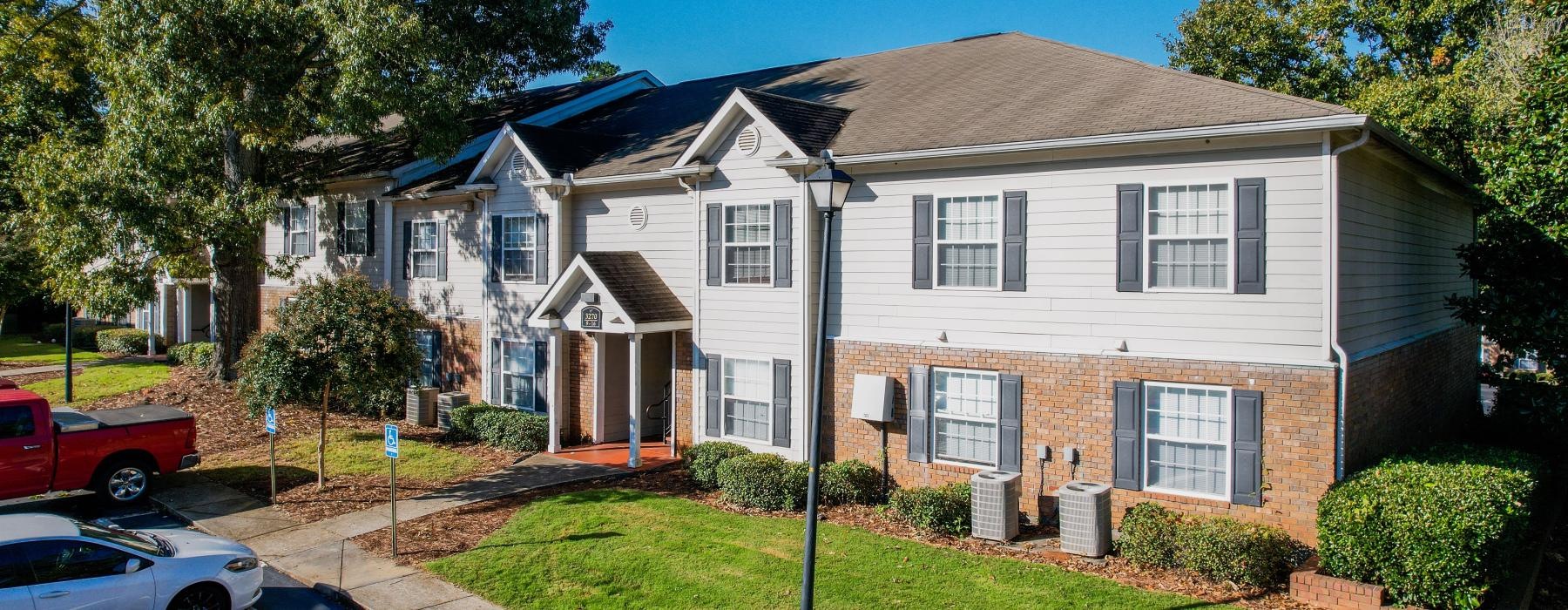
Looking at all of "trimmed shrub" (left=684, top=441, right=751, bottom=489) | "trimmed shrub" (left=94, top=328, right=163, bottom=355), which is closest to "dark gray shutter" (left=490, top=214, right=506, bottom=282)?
"trimmed shrub" (left=684, top=441, right=751, bottom=489)

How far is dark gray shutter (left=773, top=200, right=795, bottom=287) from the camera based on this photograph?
53.0 ft

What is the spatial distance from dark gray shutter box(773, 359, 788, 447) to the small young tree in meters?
6.46

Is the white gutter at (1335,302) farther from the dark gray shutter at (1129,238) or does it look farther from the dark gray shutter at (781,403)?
the dark gray shutter at (781,403)

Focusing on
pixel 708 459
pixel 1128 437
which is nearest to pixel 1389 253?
pixel 1128 437

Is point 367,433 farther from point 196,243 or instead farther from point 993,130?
point 993,130

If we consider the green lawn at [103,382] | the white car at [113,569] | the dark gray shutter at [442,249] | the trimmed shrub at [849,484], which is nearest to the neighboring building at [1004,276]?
the trimmed shrub at [849,484]

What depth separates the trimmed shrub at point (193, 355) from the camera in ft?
91.6

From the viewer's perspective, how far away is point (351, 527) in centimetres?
1411

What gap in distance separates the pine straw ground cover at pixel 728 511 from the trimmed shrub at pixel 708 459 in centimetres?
22

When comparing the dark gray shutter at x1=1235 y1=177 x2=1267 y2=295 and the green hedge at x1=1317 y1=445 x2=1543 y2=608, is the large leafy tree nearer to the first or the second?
the dark gray shutter at x1=1235 y1=177 x2=1267 y2=295

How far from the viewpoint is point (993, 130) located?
14.2m

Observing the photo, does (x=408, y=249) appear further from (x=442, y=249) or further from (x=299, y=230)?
(x=299, y=230)

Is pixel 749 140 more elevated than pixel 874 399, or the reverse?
pixel 749 140

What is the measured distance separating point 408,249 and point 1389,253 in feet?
66.7
